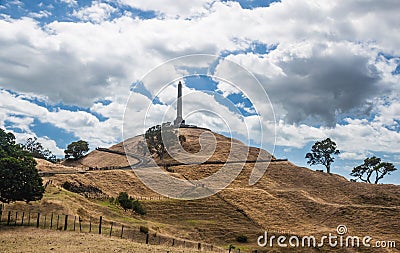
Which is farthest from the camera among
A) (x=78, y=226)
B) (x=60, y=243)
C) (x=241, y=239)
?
(x=241, y=239)

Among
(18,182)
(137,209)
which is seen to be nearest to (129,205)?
(137,209)

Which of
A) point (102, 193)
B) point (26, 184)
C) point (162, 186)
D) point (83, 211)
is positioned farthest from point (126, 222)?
point (162, 186)

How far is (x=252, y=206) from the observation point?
86.1 metres

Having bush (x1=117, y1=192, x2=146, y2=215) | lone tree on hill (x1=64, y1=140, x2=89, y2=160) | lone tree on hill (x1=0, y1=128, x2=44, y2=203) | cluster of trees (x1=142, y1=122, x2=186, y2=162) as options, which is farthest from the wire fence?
lone tree on hill (x1=64, y1=140, x2=89, y2=160)

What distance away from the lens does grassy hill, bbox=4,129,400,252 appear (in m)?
63.6

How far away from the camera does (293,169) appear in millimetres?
129125

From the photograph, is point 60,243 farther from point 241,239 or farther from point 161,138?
point 161,138

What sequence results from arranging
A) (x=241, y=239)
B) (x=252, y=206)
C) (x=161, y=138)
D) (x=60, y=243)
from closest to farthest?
(x=60, y=243), (x=241, y=239), (x=252, y=206), (x=161, y=138)

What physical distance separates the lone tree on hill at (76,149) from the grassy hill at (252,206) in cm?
4925

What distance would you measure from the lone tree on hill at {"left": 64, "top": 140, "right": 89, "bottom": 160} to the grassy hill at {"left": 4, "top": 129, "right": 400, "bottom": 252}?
1939 inches

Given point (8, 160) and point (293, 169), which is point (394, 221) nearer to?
point (293, 169)

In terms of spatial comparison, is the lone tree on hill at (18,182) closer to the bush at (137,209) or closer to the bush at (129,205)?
the bush at (129,205)

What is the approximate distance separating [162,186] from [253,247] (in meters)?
40.4

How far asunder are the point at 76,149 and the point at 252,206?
291 ft
